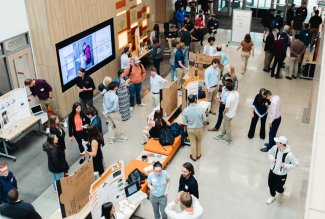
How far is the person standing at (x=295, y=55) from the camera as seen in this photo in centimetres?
1195

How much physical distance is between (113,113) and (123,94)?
93 centimetres

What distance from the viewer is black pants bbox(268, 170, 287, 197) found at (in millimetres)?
6652

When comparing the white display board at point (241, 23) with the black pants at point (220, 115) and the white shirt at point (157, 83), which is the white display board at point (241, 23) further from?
the black pants at point (220, 115)

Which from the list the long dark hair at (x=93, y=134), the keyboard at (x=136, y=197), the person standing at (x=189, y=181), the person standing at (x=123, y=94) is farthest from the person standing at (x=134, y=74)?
the person standing at (x=189, y=181)

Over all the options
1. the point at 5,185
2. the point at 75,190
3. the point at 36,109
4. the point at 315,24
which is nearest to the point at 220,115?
the point at 36,109

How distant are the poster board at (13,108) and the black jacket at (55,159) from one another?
6.44 ft

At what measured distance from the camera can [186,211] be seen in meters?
4.95

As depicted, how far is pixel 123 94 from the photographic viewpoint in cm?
942

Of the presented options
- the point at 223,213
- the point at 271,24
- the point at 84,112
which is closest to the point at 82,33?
the point at 84,112

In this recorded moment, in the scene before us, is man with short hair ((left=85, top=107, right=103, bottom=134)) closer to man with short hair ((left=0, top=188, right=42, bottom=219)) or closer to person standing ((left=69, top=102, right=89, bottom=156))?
person standing ((left=69, top=102, right=89, bottom=156))

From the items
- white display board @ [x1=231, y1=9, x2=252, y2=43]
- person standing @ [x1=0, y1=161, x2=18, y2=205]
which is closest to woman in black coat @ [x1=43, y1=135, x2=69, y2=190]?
person standing @ [x1=0, y1=161, x2=18, y2=205]

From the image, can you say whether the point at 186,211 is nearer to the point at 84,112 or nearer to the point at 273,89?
the point at 84,112

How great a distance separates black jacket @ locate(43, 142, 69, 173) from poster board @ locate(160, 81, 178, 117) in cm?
302

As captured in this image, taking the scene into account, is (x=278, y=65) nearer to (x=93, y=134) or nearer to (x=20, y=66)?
(x=93, y=134)
